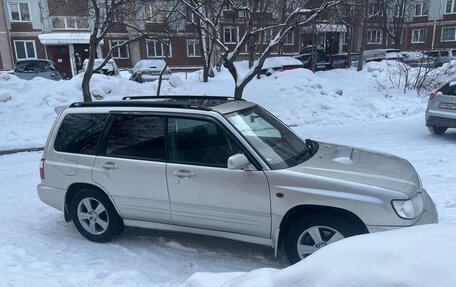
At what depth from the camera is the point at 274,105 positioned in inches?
546

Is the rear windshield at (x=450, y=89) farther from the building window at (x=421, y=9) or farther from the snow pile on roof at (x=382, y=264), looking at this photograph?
the building window at (x=421, y=9)

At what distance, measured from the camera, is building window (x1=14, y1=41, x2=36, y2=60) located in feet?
117

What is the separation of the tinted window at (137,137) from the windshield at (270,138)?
816 mm

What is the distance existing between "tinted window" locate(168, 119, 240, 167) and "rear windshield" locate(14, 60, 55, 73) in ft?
59.7

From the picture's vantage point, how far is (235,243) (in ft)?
14.7

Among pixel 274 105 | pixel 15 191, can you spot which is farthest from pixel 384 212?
pixel 274 105

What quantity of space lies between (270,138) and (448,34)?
5139 centimetres

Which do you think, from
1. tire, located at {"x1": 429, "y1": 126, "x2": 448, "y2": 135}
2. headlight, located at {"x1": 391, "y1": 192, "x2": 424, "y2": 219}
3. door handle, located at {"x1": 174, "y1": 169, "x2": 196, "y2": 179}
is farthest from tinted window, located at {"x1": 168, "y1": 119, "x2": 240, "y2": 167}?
tire, located at {"x1": 429, "y1": 126, "x2": 448, "y2": 135}

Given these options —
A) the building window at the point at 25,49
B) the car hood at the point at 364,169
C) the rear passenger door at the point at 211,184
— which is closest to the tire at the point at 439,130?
the car hood at the point at 364,169

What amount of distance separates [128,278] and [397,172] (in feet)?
9.49

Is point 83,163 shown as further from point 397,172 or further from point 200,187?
point 397,172

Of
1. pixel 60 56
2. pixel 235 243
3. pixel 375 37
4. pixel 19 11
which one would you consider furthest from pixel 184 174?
pixel 375 37

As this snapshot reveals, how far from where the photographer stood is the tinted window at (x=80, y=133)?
456 cm

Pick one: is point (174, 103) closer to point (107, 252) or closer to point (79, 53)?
point (107, 252)
